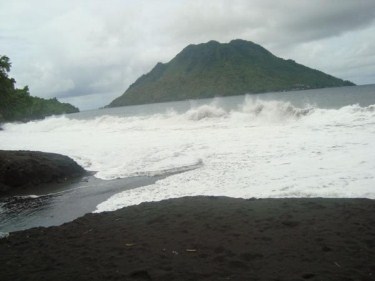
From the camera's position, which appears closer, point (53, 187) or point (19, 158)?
point (53, 187)

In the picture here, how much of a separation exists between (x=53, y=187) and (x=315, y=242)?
10482mm

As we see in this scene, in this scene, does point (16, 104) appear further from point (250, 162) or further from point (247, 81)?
point (247, 81)

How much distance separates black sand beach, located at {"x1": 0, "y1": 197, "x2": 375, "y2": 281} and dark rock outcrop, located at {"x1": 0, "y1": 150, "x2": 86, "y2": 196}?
253 inches

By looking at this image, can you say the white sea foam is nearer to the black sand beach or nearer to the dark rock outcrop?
the dark rock outcrop

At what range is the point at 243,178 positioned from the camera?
451 inches

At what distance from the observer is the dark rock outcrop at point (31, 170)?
1383 centimetres

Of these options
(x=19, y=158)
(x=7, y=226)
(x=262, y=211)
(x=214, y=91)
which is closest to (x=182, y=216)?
(x=262, y=211)

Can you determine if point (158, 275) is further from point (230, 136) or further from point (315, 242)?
point (230, 136)

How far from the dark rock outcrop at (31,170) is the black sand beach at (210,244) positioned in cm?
642

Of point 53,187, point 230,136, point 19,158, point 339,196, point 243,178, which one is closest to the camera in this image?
Result: point 339,196

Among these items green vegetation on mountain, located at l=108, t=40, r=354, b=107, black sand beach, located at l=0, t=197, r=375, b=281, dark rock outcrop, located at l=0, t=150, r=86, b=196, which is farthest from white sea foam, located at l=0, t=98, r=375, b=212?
green vegetation on mountain, located at l=108, t=40, r=354, b=107

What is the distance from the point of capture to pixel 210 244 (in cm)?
629

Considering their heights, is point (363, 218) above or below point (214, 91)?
below

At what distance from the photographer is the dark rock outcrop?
1383 cm
